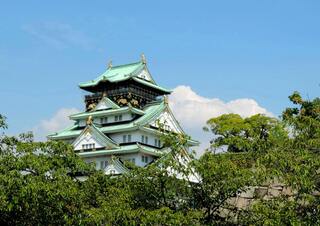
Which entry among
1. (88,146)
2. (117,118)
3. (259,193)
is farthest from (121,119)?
(259,193)

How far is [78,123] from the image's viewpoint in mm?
51375

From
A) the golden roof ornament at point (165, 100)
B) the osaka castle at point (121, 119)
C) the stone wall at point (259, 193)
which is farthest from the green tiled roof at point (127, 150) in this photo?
the stone wall at point (259, 193)

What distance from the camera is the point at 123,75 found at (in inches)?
1955

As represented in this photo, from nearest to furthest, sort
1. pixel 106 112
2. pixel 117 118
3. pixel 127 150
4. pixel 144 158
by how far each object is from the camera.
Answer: pixel 127 150 → pixel 144 158 → pixel 106 112 → pixel 117 118

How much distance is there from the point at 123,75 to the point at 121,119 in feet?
13.4

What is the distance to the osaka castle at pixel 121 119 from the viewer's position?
45688 millimetres

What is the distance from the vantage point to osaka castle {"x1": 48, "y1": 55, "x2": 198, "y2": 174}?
150ft

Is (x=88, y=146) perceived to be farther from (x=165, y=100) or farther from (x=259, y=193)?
(x=259, y=193)

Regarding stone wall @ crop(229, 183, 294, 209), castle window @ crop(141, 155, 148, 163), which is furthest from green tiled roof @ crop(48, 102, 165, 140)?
stone wall @ crop(229, 183, 294, 209)

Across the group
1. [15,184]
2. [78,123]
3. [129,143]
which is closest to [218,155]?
[15,184]

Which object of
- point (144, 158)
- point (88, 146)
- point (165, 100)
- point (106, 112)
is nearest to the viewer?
point (144, 158)

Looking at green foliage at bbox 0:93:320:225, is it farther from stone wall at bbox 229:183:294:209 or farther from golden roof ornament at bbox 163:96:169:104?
golden roof ornament at bbox 163:96:169:104

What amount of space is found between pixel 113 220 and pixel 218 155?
306 cm

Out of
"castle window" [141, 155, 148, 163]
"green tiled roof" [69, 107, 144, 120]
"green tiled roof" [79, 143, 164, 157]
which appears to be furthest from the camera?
"green tiled roof" [69, 107, 144, 120]
